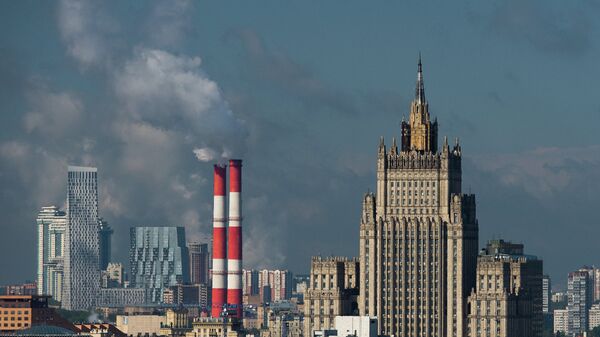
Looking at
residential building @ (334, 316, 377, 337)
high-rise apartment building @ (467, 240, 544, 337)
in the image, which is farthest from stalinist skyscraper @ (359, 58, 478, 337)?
residential building @ (334, 316, 377, 337)

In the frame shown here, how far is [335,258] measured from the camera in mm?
199000

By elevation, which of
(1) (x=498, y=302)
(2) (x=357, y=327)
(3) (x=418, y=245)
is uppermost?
(3) (x=418, y=245)

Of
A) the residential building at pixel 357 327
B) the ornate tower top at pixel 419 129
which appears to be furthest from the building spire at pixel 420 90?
the residential building at pixel 357 327

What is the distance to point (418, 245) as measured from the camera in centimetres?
19400

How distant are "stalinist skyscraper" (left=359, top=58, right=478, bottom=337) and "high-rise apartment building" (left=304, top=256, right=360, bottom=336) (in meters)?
2.37

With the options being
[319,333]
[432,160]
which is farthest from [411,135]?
[319,333]

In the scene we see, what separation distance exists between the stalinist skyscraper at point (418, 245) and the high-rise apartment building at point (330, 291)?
93.3 inches

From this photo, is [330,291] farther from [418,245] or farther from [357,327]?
[357,327]

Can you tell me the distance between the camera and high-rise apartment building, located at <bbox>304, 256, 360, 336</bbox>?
19750 centimetres

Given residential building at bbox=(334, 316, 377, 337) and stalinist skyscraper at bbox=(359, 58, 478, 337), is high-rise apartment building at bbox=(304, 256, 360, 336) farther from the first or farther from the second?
residential building at bbox=(334, 316, 377, 337)

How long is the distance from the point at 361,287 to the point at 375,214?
17.5ft

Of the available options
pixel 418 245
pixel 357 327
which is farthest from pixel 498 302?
pixel 357 327

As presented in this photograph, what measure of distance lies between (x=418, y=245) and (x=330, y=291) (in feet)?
27.0

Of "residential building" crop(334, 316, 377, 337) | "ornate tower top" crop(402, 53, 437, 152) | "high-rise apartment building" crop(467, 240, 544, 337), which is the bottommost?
"residential building" crop(334, 316, 377, 337)
